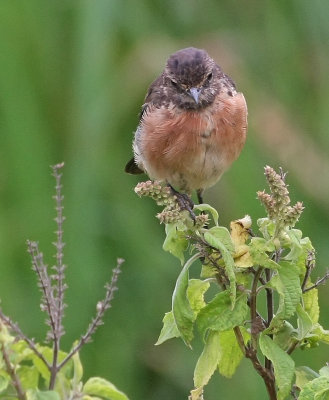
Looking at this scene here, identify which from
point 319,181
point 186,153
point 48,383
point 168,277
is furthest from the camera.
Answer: point 168,277

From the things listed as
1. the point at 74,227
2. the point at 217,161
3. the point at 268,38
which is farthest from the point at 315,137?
the point at 74,227

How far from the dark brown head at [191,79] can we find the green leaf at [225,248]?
1.49m

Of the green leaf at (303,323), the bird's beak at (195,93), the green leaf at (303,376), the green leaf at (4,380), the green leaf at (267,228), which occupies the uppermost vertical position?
the bird's beak at (195,93)

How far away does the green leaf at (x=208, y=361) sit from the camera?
212cm

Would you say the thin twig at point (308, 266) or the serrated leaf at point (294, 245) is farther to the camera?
the thin twig at point (308, 266)

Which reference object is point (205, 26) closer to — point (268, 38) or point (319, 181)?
point (268, 38)

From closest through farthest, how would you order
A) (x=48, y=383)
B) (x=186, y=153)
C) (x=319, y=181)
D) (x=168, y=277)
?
(x=48, y=383) → (x=186, y=153) → (x=319, y=181) → (x=168, y=277)

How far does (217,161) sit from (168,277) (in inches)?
43.0

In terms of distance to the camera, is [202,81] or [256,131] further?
[256,131]

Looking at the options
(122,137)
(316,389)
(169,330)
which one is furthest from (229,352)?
(122,137)

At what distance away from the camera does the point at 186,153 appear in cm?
358

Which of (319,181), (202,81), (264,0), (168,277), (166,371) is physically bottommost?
(166,371)

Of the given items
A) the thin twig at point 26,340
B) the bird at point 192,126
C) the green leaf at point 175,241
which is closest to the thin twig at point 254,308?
the green leaf at point 175,241

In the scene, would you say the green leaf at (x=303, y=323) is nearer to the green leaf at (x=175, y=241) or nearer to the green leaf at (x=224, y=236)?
the green leaf at (x=224, y=236)
